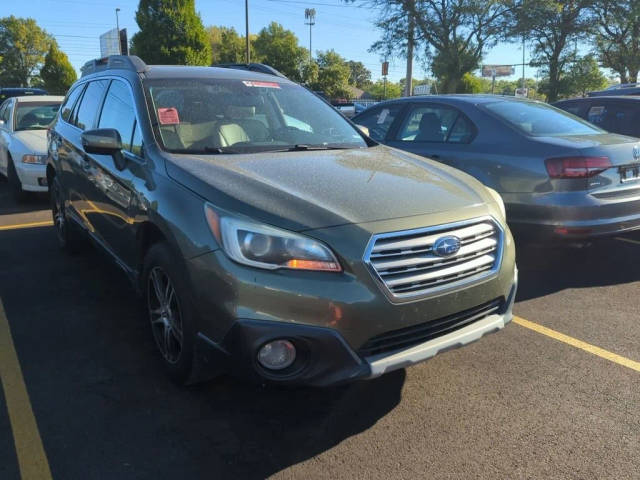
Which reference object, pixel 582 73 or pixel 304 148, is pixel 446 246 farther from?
pixel 582 73

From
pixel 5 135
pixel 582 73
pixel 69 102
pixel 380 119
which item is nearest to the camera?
pixel 69 102

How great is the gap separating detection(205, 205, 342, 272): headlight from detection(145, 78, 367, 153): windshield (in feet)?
3.48

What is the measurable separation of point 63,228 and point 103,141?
2556 mm

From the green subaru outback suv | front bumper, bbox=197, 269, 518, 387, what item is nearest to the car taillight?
the green subaru outback suv

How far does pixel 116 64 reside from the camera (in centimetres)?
424

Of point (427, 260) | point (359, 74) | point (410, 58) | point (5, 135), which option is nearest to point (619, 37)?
point (410, 58)

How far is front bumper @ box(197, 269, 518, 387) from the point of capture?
235 cm

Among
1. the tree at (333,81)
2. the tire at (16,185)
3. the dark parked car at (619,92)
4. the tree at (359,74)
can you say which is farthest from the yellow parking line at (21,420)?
the tree at (359,74)

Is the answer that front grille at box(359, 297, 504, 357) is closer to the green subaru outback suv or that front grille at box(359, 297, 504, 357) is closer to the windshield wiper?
the green subaru outback suv

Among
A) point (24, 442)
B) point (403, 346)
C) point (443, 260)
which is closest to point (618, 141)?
point (443, 260)

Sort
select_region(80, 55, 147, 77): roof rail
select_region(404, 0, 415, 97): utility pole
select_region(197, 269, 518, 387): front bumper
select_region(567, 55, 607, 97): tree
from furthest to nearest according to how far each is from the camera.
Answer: select_region(567, 55, 607, 97): tree, select_region(404, 0, 415, 97): utility pole, select_region(80, 55, 147, 77): roof rail, select_region(197, 269, 518, 387): front bumper

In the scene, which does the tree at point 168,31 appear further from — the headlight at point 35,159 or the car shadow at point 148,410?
the car shadow at point 148,410

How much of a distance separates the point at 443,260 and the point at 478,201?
0.55m

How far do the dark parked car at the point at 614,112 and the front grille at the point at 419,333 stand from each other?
18.0ft
